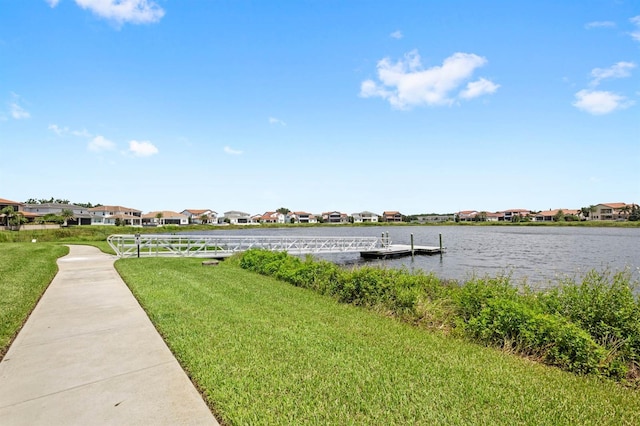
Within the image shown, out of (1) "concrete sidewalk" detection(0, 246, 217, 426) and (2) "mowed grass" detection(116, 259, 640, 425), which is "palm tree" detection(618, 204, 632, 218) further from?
(1) "concrete sidewalk" detection(0, 246, 217, 426)

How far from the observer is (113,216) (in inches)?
3674

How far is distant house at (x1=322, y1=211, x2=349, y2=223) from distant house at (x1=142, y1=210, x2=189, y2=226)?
201 feet

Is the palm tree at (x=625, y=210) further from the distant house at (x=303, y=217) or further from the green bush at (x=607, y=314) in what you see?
the green bush at (x=607, y=314)

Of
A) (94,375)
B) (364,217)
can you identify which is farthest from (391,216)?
(94,375)

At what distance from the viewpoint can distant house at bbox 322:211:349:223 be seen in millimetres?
153625

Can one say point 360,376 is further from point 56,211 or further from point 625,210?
point 625,210

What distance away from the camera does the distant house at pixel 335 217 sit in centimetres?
15362

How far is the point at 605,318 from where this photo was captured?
19.7 feet

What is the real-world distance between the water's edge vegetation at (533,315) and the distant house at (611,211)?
427ft

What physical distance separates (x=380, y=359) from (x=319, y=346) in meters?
0.96

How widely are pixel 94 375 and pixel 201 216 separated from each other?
123 metres

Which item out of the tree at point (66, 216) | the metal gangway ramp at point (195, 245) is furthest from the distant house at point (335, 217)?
the metal gangway ramp at point (195, 245)

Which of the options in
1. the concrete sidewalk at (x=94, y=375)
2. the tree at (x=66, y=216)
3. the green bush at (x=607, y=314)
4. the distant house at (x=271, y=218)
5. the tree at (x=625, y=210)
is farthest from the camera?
the distant house at (x=271, y=218)

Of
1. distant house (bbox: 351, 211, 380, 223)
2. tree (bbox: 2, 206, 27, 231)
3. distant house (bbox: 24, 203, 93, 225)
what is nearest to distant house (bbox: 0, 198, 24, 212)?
distant house (bbox: 24, 203, 93, 225)
